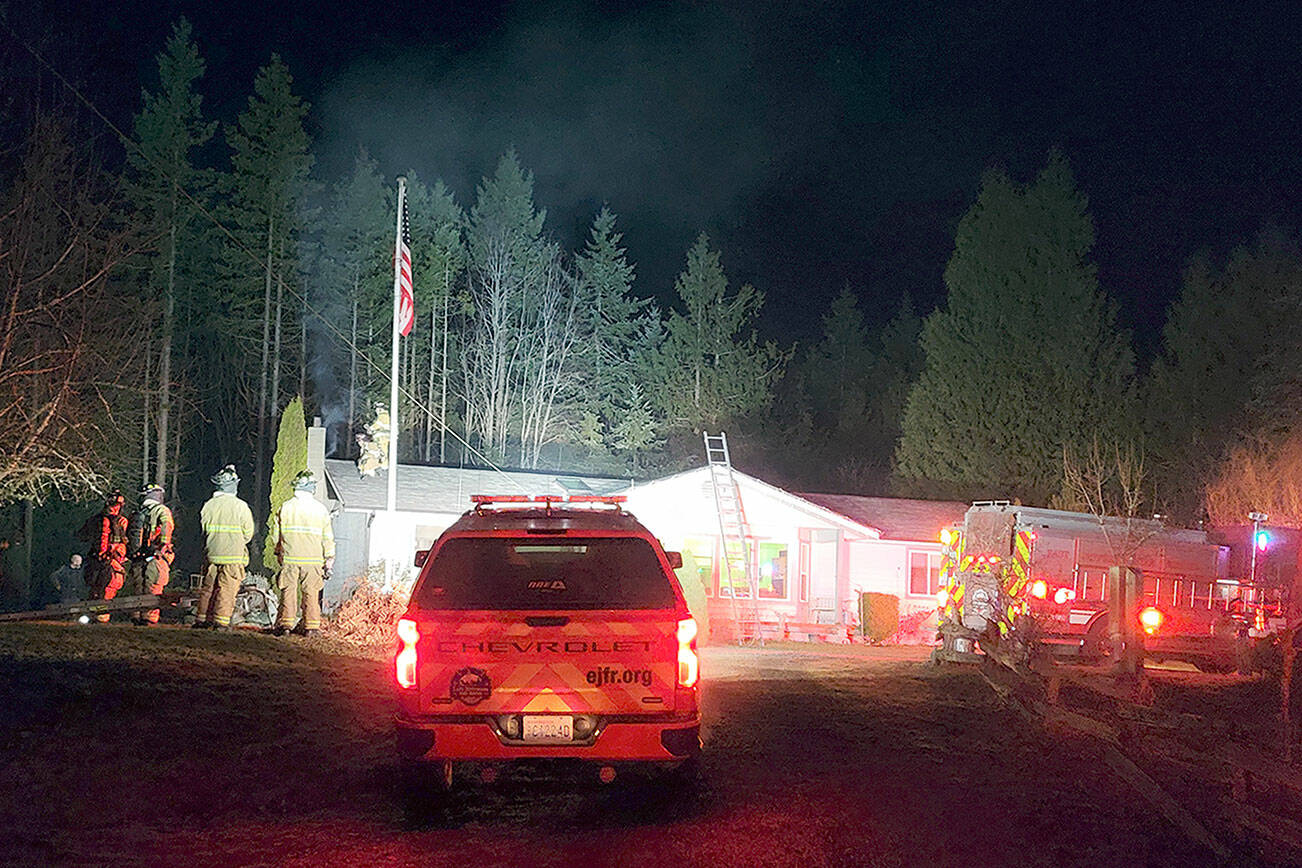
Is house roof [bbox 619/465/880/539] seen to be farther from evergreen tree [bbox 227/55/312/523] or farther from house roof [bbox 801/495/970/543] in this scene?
evergreen tree [bbox 227/55/312/523]

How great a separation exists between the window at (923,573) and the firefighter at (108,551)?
20.5 metres

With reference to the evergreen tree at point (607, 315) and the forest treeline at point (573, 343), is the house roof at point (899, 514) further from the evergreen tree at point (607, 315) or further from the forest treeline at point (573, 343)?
the evergreen tree at point (607, 315)

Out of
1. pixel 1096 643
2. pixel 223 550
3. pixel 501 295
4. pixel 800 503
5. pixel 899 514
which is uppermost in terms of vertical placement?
pixel 501 295

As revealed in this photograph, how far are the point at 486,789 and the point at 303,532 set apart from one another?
7087mm

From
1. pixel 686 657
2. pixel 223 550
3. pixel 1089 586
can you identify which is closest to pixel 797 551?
pixel 1089 586

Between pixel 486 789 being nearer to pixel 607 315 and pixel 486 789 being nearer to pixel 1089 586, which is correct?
pixel 1089 586

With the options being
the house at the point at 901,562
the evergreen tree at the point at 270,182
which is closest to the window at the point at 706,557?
the house at the point at 901,562

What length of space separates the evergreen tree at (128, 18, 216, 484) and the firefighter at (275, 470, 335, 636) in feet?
95.8

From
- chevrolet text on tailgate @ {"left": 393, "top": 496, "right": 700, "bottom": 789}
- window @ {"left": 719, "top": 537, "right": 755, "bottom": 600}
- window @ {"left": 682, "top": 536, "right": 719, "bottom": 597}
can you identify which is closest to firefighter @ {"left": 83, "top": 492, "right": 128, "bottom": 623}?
chevrolet text on tailgate @ {"left": 393, "top": 496, "right": 700, "bottom": 789}

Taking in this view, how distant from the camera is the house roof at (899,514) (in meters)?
30.6

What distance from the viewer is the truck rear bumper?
6695 mm

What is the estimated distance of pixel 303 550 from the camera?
14016mm

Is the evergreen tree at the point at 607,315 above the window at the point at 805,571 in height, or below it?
above

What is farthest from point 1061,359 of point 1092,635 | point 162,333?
point 162,333
